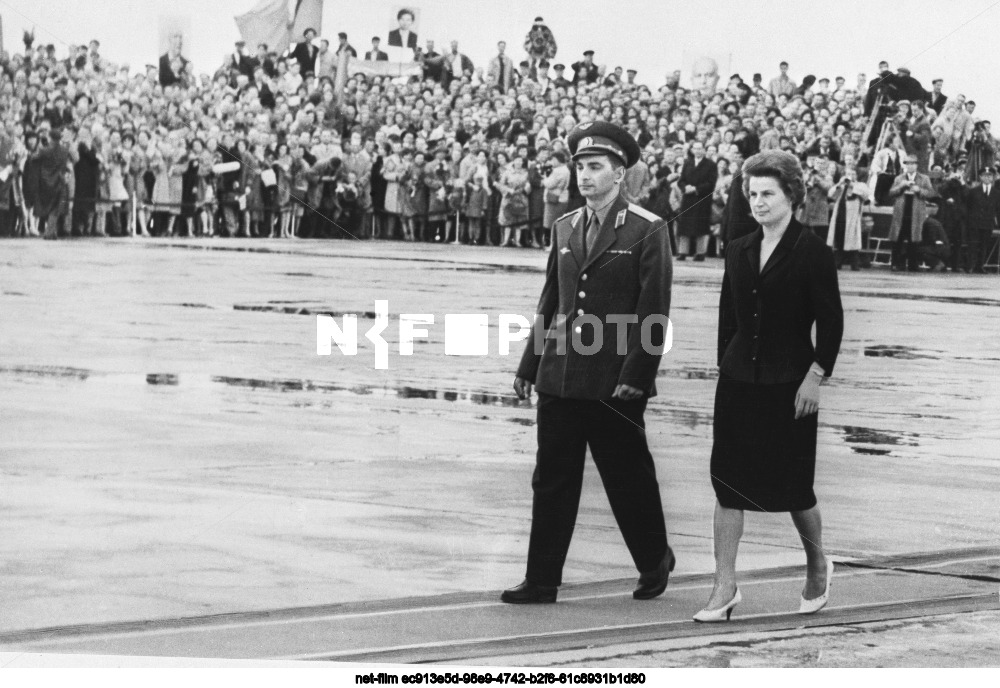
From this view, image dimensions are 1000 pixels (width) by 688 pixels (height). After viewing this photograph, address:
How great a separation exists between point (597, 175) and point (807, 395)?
32.3 inches

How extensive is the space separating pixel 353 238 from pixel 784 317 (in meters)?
2.33

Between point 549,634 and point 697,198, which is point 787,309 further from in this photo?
point 697,198

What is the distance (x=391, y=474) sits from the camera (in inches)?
215

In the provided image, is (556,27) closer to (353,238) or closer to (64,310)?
(353,238)

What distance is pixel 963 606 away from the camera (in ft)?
13.8

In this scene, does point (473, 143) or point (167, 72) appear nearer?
point (167, 72)

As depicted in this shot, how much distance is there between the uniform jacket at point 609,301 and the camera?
4117 mm

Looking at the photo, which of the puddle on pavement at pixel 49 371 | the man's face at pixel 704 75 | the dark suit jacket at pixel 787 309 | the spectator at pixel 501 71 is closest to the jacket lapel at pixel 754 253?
the dark suit jacket at pixel 787 309

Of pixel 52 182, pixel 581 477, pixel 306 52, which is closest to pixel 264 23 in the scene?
pixel 306 52

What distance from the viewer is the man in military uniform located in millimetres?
4141

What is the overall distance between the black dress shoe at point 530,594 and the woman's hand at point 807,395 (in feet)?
2.77

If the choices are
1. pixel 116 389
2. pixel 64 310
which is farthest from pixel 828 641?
pixel 64 310

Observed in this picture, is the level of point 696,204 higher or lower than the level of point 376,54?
lower

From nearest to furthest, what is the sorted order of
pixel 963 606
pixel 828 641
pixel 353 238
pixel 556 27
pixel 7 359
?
pixel 828 641, pixel 963 606, pixel 556 27, pixel 353 238, pixel 7 359
